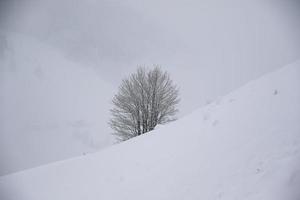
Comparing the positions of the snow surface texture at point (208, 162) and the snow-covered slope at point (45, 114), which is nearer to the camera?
the snow surface texture at point (208, 162)

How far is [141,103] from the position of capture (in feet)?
50.8

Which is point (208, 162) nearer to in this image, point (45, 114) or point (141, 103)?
point (141, 103)

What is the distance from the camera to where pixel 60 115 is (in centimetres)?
2725

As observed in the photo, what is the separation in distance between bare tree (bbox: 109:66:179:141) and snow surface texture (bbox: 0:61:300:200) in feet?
27.3

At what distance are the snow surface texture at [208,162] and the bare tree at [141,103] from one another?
8319mm

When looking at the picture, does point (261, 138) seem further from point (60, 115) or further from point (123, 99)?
point (60, 115)

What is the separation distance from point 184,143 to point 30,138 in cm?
2368

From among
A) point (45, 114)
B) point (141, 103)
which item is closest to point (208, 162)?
point (141, 103)

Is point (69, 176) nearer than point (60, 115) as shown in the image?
Yes

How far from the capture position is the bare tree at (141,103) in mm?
15469

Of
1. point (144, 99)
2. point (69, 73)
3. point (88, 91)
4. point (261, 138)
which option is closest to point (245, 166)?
point (261, 138)

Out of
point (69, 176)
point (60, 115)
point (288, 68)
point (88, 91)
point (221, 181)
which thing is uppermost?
point (88, 91)

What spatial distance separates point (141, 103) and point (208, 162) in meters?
11.7

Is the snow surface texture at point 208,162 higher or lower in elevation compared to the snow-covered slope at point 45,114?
lower
